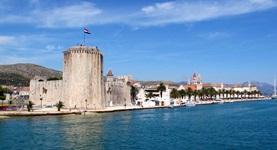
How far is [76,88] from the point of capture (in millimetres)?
47938

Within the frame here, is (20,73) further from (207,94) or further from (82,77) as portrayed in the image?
(82,77)

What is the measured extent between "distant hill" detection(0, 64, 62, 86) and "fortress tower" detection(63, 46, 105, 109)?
8214cm

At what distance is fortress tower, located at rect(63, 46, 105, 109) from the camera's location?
47875 millimetres

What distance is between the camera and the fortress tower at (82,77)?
47.9 metres

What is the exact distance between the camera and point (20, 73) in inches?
5871

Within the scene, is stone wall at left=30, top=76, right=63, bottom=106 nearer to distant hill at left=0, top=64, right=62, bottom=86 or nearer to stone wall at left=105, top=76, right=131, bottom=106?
stone wall at left=105, top=76, right=131, bottom=106

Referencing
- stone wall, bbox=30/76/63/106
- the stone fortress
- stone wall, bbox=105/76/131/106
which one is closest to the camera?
the stone fortress

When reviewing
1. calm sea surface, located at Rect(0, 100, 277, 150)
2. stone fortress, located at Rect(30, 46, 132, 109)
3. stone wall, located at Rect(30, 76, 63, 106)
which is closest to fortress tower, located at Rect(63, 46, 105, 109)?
stone fortress, located at Rect(30, 46, 132, 109)

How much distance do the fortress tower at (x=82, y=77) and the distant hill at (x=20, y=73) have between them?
82.1 meters

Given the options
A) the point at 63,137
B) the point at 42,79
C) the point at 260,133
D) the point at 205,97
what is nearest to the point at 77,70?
the point at 42,79

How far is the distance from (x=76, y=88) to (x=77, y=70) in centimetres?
274

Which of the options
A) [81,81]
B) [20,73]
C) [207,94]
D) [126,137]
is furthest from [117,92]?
[20,73]

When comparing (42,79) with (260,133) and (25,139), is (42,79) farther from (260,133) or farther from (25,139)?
(260,133)

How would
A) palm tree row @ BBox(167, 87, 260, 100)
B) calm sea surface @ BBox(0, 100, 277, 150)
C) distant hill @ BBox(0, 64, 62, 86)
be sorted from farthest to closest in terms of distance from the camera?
distant hill @ BBox(0, 64, 62, 86) → palm tree row @ BBox(167, 87, 260, 100) → calm sea surface @ BBox(0, 100, 277, 150)
